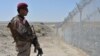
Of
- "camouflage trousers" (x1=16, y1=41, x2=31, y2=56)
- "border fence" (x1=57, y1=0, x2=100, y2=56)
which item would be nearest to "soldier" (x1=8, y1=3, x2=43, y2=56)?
"camouflage trousers" (x1=16, y1=41, x2=31, y2=56)

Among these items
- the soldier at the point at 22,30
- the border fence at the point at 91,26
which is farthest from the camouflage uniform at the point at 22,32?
the border fence at the point at 91,26

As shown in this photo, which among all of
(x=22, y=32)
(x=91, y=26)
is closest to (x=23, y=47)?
(x=22, y=32)

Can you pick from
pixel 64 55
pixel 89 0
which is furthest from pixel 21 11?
pixel 64 55

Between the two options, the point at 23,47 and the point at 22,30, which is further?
the point at 23,47

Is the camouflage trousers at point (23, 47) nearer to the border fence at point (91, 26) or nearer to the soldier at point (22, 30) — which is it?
the soldier at point (22, 30)

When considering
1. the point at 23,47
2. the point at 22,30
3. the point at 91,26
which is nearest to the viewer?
the point at 22,30

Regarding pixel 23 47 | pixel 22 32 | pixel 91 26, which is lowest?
pixel 91 26

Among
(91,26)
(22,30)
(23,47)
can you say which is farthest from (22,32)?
(91,26)

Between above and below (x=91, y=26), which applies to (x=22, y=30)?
above

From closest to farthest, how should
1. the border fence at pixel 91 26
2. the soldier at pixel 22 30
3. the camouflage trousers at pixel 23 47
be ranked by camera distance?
the soldier at pixel 22 30 < the camouflage trousers at pixel 23 47 < the border fence at pixel 91 26

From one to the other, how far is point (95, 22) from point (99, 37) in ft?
5.33

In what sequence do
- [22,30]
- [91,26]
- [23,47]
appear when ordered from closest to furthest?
[22,30]
[23,47]
[91,26]

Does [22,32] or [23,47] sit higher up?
[22,32]

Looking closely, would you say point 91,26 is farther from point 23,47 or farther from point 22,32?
point 22,32
